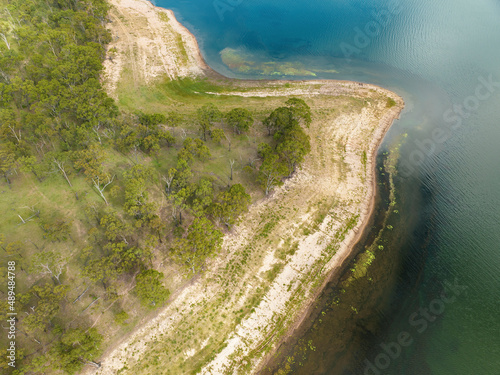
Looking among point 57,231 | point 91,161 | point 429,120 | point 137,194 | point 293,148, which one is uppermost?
point 429,120

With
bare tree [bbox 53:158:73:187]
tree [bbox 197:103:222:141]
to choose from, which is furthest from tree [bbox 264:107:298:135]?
bare tree [bbox 53:158:73:187]

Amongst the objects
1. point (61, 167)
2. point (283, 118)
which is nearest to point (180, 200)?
point (61, 167)

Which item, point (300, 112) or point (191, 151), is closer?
point (191, 151)

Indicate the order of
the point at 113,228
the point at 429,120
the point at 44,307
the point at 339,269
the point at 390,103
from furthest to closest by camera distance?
the point at 390,103, the point at 429,120, the point at 339,269, the point at 113,228, the point at 44,307

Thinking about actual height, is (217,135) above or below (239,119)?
below

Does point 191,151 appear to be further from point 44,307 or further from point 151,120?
point 44,307

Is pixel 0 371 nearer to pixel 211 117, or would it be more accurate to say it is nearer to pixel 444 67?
pixel 211 117

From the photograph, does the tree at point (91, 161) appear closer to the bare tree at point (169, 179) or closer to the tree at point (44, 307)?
the bare tree at point (169, 179)
